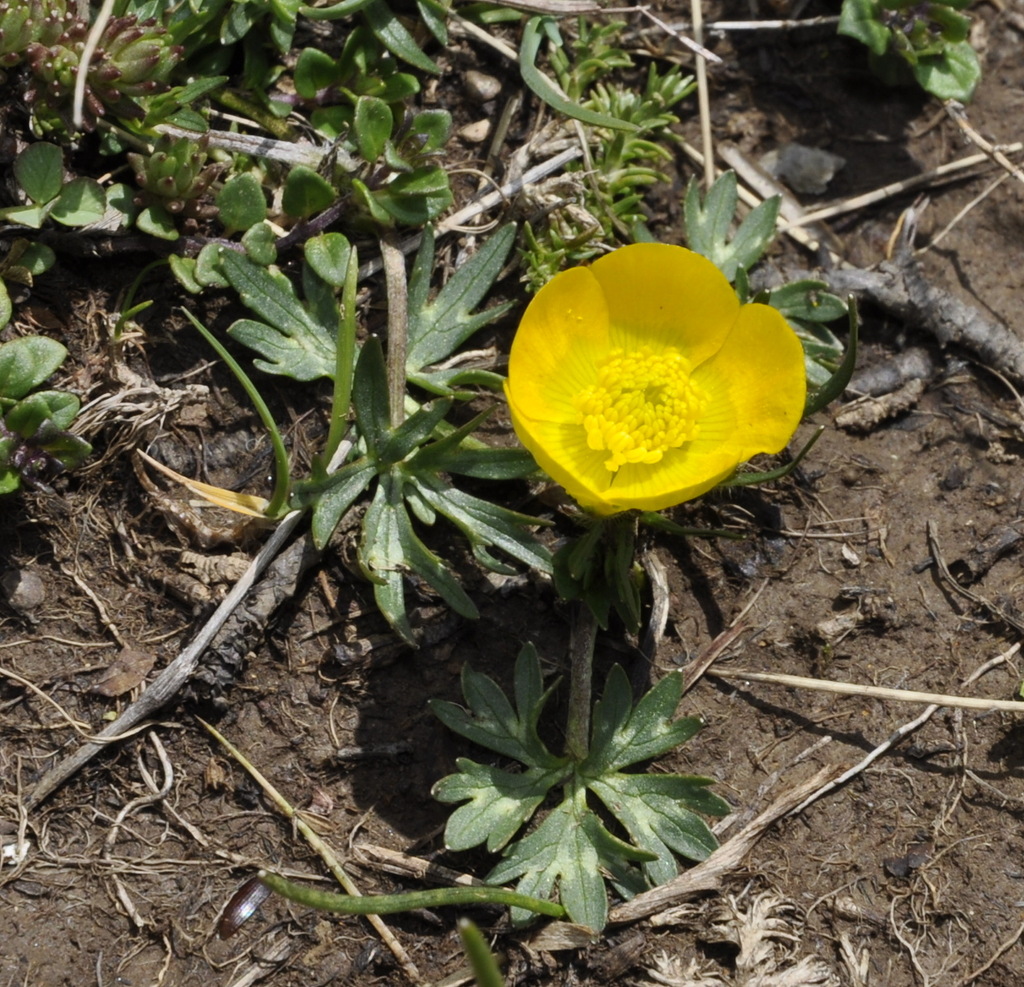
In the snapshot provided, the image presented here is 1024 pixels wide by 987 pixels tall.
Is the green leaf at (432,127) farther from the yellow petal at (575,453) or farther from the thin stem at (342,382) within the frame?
the yellow petal at (575,453)

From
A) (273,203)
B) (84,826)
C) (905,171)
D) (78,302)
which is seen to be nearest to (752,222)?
(905,171)

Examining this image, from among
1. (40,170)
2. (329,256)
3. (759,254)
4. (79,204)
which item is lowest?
(759,254)

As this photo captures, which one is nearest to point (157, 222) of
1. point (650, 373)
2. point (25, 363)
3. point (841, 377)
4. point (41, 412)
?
point (25, 363)

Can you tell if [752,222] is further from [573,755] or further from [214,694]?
[214,694]

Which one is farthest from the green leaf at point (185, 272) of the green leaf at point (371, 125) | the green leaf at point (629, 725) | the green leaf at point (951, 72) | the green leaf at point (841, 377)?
the green leaf at point (951, 72)

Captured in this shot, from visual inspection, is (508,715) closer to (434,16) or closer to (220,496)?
(220,496)

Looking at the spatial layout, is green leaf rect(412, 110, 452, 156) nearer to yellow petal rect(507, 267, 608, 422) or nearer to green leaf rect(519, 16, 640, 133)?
green leaf rect(519, 16, 640, 133)
